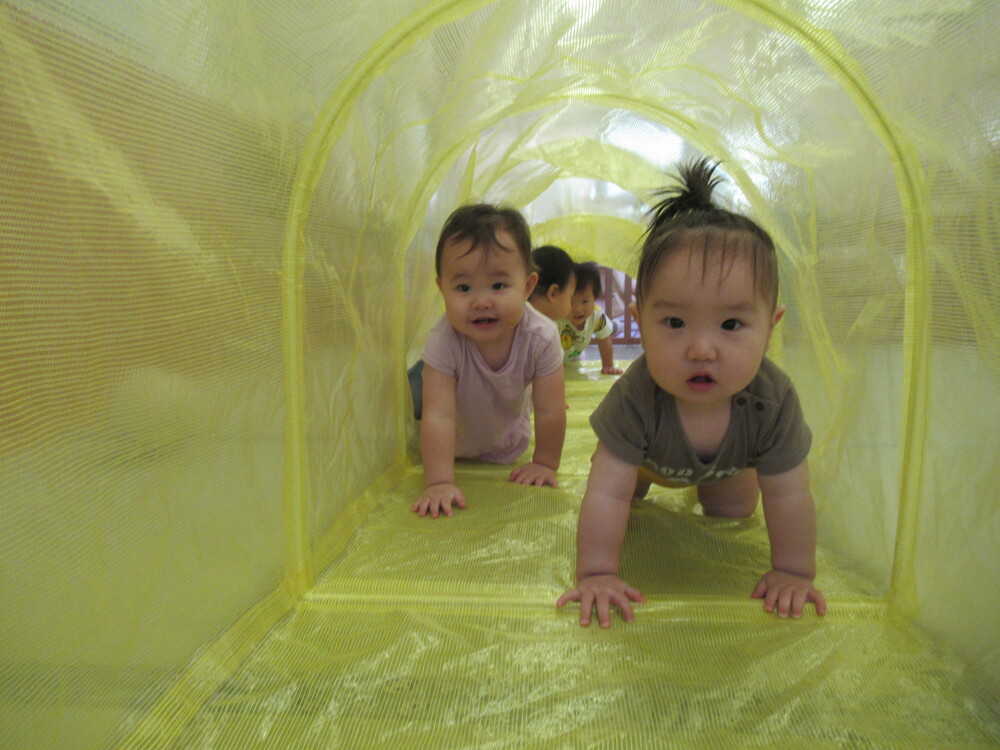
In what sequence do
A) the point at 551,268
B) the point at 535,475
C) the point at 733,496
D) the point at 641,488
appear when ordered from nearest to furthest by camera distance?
the point at 733,496 → the point at 641,488 → the point at 535,475 → the point at 551,268

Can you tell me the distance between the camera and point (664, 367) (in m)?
1.08

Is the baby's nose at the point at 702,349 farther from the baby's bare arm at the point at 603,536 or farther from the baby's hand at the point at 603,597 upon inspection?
the baby's hand at the point at 603,597

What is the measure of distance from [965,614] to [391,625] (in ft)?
2.66

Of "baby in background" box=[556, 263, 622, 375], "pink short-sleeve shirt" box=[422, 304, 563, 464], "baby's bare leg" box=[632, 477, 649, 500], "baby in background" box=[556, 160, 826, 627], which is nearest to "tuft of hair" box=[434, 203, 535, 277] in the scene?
"pink short-sleeve shirt" box=[422, 304, 563, 464]

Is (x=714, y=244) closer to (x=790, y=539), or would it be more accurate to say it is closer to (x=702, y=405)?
(x=702, y=405)

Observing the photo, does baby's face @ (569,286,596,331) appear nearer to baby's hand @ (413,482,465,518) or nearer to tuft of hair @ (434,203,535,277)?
tuft of hair @ (434,203,535,277)

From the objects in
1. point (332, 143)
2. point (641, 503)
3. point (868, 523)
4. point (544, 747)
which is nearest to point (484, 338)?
point (641, 503)

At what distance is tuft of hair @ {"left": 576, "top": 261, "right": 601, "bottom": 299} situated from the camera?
3.22 metres

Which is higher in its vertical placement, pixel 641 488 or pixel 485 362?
pixel 485 362

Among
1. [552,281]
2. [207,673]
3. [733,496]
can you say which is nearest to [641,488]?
[733,496]

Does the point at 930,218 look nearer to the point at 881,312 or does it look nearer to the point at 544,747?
the point at 881,312

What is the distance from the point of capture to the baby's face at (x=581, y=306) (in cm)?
328

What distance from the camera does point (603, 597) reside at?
1.09m

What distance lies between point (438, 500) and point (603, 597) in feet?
1.82
